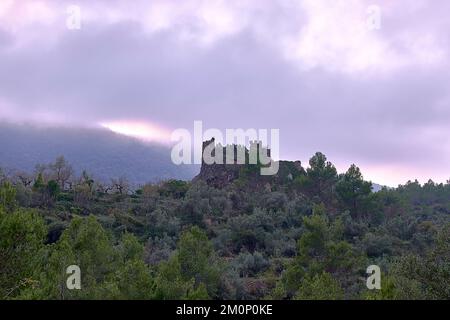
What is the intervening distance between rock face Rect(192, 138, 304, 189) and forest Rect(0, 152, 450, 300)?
1.61ft

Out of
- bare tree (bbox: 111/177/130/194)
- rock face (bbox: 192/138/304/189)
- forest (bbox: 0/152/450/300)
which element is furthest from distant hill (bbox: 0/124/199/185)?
forest (bbox: 0/152/450/300)

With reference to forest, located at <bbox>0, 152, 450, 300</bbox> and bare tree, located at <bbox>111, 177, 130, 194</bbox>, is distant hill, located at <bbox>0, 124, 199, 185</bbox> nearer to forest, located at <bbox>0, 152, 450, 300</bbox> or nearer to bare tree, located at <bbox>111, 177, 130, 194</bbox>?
bare tree, located at <bbox>111, 177, 130, 194</bbox>

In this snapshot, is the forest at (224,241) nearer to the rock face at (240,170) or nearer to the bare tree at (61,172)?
the bare tree at (61,172)

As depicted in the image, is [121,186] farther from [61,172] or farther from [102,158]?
[102,158]

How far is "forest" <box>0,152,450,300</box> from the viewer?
534 inches

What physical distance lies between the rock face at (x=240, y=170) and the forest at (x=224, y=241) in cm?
49

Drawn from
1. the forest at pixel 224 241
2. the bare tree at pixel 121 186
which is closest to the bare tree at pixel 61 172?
the forest at pixel 224 241

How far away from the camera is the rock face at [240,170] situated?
58281 mm

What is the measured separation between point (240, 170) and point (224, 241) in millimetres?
23841

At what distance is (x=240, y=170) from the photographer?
194 ft

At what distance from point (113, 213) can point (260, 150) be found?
25284 millimetres

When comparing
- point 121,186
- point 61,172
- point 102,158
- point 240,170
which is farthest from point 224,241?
point 102,158

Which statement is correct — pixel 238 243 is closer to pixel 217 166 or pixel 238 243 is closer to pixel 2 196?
pixel 2 196
